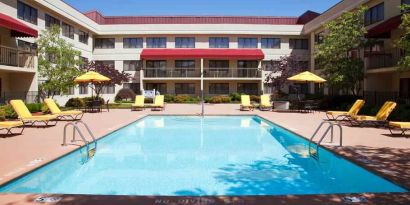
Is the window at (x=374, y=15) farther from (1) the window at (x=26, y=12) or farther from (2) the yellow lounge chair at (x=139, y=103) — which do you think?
(1) the window at (x=26, y=12)

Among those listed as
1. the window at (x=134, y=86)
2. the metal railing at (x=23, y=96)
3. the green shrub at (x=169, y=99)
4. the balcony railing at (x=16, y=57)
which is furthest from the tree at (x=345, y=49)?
the window at (x=134, y=86)

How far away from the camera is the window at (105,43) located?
1916 inches

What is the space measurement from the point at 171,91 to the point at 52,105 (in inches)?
1147

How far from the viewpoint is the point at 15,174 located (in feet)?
26.2

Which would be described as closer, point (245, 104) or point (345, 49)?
point (345, 49)

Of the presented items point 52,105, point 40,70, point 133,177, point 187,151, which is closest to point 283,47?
point 40,70

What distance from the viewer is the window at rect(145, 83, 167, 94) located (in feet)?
161

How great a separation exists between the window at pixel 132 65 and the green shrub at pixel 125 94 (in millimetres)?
3046

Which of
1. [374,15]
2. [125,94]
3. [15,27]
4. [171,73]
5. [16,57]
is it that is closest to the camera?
[15,27]

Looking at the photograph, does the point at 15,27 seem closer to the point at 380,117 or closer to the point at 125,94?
the point at 380,117

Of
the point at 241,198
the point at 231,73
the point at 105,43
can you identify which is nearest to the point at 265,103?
the point at 231,73

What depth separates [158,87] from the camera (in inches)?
1933

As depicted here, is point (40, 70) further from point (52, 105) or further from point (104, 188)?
point (104, 188)

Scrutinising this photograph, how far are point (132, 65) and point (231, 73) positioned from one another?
41.0 ft
